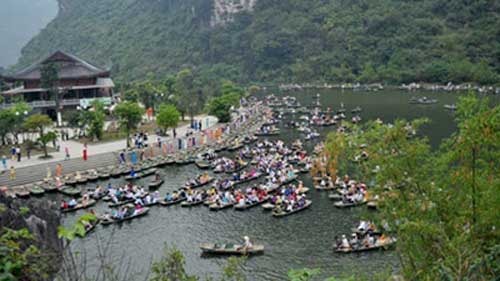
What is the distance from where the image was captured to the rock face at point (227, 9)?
13350cm

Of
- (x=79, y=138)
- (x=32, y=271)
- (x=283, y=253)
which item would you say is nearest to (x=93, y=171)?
(x=79, y=138)

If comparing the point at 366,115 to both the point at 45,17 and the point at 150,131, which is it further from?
the point at 45,17

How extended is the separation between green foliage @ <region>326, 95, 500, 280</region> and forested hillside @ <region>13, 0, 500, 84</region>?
233 ft

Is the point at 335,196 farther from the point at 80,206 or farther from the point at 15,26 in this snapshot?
the point at 15,26

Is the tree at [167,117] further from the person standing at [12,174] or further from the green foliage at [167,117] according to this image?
the person standing at [12,174]

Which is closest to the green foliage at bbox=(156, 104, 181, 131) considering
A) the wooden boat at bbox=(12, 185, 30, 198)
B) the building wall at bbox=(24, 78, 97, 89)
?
the wooden boat at bbox=(12, 185, 30, 198)

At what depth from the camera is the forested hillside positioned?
91.8 meters

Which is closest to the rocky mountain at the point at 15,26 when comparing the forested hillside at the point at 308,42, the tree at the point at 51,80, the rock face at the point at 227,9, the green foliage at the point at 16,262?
the forested hillside at the point at 308,42

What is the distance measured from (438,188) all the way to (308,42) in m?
101

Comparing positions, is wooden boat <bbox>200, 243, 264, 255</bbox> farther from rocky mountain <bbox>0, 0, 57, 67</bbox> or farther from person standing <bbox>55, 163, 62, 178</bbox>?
rocky mountain <bbox>0, 0, 57, 67</bbox>

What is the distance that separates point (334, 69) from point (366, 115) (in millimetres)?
41590

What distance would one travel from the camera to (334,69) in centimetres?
10088

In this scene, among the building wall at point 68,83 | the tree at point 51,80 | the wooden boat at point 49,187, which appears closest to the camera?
the wooden boat at point 49,187

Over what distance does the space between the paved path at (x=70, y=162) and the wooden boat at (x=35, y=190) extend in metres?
1.48
